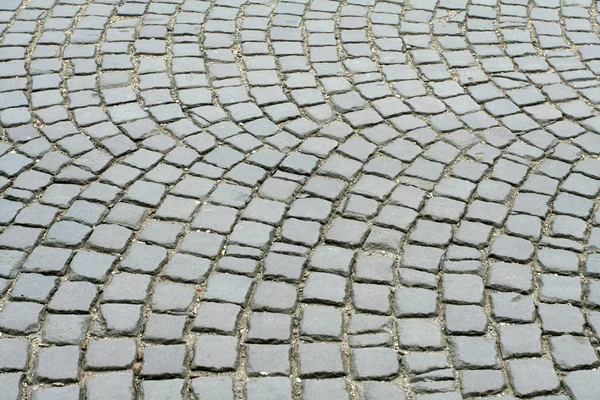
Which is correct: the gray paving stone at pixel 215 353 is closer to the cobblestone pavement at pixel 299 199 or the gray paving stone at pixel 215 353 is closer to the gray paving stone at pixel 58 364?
the cobblestone pavement at pixel 299 199

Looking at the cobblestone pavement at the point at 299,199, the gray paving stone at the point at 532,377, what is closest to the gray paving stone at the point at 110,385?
Result: the cobblestone pavement at the point at 299,199

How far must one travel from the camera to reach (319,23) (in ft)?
21.4

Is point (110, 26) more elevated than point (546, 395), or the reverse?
point (546, 395)

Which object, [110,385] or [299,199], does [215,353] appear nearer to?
[110,385]

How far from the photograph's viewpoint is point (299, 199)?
4.71 metres

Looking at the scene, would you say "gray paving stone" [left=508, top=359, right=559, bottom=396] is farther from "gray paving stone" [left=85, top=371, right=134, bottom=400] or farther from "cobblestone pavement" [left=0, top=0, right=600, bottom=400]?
"gray paving stone" [left=85, top=371, right=134, bottom=400]

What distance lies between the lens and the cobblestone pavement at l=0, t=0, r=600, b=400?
3764 millimetres

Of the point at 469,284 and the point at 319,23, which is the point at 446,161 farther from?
the point at 319,23

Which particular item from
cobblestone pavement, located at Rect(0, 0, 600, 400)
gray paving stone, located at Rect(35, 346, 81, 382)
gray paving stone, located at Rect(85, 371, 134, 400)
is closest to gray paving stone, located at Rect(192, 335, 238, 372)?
cobblestone pavement, located at Rect(0, 0, 600, 400)

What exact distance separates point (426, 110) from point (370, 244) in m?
1.45

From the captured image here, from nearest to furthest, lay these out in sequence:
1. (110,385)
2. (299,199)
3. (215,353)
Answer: (110,385)
(215,353)
(299,199)

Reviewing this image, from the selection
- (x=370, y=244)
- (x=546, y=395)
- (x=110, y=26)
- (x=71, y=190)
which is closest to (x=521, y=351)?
(x=546, y=395)

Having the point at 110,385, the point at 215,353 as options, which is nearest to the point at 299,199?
the point at 215,353

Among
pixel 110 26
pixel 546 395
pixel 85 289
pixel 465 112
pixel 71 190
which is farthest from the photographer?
pixel 110 26
